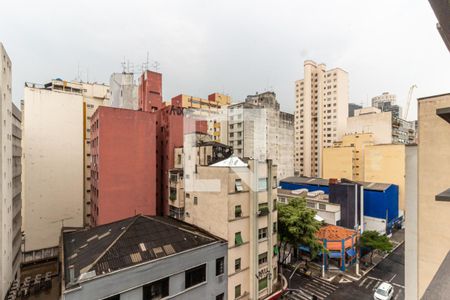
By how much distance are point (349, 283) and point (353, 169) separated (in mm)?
39594

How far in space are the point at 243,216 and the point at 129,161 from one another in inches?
688

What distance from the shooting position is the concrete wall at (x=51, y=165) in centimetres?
3566

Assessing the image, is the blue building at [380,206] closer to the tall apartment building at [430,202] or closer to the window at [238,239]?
the window at [238,239]

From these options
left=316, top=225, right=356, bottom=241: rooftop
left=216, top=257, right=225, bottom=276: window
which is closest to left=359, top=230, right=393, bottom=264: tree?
left=316, top=225, right=356, bottom=241: rooftop

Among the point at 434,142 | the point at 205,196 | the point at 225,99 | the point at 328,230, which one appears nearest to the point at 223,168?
the point at 205,196

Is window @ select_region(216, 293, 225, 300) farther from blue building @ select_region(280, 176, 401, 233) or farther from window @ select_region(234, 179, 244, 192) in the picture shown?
blue building @ select_region(280, 176, 401, 233)

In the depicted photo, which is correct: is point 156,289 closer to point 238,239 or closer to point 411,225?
point 238,239

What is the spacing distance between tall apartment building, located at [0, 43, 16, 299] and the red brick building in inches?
328

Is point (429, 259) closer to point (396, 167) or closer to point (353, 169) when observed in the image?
point (396, 167)

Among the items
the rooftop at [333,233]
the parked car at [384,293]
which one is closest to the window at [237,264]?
the rooftop at [333,233]

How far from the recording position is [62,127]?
124 ft

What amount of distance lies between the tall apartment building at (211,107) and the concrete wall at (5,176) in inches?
1141

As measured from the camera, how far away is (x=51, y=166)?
36906 millimetres

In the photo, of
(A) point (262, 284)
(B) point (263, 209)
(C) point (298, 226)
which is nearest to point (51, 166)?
(B) point (263, 209)
